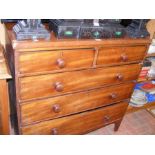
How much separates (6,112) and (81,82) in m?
0.54

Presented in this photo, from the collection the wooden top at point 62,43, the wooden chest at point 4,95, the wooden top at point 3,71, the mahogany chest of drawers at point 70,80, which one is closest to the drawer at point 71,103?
the mahogany chest of drawers at point 70,80

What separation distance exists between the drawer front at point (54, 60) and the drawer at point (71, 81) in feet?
0.18

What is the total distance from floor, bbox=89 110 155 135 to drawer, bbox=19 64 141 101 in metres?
0.72

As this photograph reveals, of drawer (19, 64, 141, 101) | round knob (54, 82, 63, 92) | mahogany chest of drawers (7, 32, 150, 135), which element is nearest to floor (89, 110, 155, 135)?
mahogany chest of drawers (7, 32, 150, 135)

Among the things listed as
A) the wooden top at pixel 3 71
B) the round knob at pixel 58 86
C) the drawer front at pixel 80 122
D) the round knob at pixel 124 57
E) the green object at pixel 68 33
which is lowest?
the drawer front at pixel 80 122

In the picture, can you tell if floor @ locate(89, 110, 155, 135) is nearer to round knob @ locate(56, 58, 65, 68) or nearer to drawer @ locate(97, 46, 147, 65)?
drawer @ locate(97, 46, 147, 65)

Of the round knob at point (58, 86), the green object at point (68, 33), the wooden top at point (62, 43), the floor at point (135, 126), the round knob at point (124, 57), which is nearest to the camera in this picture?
the wooden top at point (62, 43)

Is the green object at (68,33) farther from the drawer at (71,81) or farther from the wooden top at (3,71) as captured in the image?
the wooden top at (3,71)

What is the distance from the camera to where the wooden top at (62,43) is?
1.05 metres

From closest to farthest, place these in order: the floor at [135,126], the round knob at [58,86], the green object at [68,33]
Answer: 1. the green object at [68,33]
2. the round knob at [58,86]
3. the floor at [135,126]

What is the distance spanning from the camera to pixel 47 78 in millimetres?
1237

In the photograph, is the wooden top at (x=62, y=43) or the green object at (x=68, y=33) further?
the green object at (x=68, y=33)

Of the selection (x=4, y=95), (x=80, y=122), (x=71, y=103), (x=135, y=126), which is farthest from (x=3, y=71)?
(x=135, y=126)
